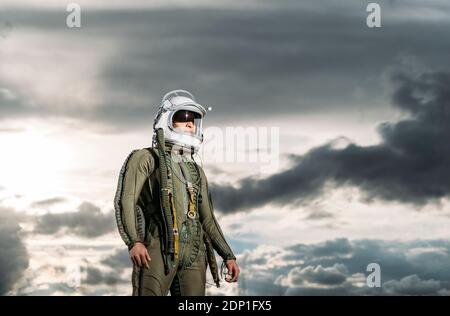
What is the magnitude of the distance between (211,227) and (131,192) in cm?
176

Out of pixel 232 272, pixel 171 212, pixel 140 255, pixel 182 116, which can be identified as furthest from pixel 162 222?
pixel 182 116

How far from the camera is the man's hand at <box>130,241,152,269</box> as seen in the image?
38.4 feet

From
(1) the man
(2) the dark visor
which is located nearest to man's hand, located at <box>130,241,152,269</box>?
(1) the man

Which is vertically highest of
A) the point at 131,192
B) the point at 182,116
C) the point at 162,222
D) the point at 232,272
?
the point at 182,116

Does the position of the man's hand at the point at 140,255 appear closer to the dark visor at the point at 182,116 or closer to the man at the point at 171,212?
the man at the point at 171,212

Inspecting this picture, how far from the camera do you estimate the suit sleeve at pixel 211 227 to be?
12953 mm

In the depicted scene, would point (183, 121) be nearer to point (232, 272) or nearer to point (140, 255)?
point (140, 255)

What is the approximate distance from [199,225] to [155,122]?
6.39 feet

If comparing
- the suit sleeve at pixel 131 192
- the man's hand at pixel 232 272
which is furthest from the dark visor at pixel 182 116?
the man's hand at pixel 232 272

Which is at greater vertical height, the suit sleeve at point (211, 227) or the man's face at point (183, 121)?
the man's face at point (183, 121)

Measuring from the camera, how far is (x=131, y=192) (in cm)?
1202

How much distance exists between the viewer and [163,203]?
1199 cm
